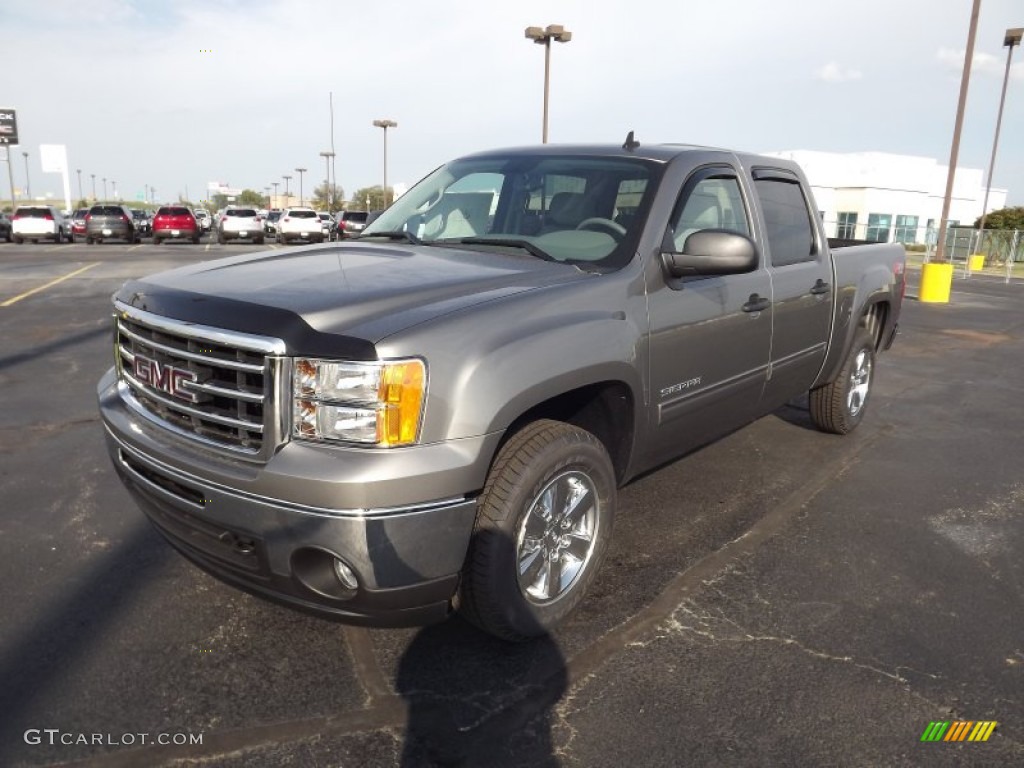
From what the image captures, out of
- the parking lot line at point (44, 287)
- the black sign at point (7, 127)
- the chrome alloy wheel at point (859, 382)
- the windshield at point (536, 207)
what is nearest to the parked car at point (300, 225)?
the parking lot line at point (44, 287)

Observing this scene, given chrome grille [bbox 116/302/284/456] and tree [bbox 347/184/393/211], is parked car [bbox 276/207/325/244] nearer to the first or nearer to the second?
chrome grille [bbox 116/302/284/456]

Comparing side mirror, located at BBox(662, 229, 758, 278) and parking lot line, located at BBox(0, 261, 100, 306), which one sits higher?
side mirror, located at BBox(662, 229, 758, 278)

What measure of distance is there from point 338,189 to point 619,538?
106229 millimetres

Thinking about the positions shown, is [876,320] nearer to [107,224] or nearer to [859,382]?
[859,382]

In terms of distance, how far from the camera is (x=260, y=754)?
237cm

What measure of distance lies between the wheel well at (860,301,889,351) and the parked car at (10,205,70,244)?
111ft

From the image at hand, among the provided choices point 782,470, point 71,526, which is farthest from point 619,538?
point 71,526

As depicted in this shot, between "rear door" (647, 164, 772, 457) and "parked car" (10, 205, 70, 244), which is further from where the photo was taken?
"parked car" (10, 205, 70, 244)

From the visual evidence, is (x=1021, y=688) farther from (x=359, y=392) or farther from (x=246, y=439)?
(x=246, y=439)

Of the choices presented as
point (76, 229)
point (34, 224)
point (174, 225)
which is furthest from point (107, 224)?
point (76, 229)

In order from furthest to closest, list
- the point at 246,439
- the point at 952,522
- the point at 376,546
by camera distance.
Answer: the point at 952,522 < the point at 246,439 < the point at 376,546

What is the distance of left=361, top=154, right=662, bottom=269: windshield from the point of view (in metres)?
3.43

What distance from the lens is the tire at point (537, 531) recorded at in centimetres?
263

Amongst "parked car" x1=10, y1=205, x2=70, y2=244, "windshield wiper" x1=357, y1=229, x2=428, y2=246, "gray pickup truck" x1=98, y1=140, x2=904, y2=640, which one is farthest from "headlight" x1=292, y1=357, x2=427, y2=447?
"parked car" x1=10, y1=205, x2=70, y2=244
